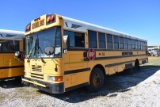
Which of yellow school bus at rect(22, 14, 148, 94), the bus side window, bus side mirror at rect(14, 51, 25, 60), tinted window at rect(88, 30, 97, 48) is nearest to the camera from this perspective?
yellow school bus at rect(22, 14, 148, 94)

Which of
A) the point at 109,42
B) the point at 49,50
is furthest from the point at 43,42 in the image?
the point at 109,42

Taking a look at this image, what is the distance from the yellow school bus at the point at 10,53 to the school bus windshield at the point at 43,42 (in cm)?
177

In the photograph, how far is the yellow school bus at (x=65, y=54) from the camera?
207 inches

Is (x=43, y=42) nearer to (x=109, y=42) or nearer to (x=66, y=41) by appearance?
(x=66, y=41)

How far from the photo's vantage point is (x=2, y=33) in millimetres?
7680

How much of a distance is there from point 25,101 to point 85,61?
2467 mm

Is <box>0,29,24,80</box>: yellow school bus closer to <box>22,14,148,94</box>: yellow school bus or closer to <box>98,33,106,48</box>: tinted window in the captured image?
<box>22,14,148,94</box>: yellow school bus

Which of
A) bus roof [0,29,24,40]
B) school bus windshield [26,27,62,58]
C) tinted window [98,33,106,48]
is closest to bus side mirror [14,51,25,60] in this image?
bus roof [0,29,24,40]

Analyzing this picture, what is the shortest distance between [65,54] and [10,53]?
12.5 feet

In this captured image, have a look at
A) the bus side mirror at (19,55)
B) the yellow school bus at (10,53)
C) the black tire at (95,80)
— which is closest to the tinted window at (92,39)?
the black tire at (95,80)

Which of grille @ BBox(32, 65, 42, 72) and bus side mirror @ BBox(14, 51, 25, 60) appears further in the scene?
bus side mirror @ BBox(14, 51, 25, 60)

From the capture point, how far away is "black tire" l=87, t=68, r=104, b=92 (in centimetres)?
665

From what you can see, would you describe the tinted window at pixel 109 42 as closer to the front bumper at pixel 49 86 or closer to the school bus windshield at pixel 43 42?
the school bus windshield at pixel 43 42

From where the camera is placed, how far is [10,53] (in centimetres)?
798
